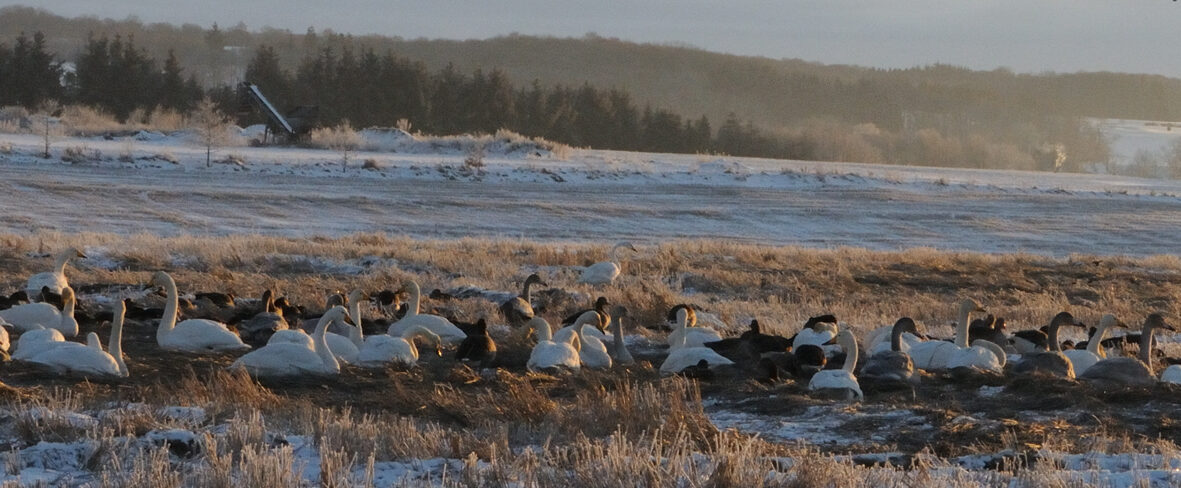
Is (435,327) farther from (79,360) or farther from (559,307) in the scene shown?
(559,307)

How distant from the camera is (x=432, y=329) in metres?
12.2

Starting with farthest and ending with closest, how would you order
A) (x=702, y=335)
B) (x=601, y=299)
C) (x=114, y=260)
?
(x=114, y=260), (x=601, y=299), (x=702, y=335)

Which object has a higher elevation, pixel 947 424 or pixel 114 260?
pixel 947 424

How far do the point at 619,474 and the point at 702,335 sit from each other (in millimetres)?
6690

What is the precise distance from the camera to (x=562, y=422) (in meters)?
7.39

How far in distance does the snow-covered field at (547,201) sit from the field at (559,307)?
208 mm

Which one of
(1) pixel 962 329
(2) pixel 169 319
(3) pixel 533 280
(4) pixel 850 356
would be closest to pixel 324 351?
(2) pixel 169 319

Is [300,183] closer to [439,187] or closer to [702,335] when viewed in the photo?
[439,187]

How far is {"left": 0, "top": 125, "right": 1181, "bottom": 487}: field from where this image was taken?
5934 mm

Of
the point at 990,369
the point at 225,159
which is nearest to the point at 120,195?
the point at 225,159

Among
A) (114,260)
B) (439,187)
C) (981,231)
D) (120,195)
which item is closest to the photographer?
(114,260)

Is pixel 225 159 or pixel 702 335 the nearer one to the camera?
pixel 702 335

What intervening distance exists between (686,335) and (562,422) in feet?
16.0

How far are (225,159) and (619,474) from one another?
4157 centimetres
